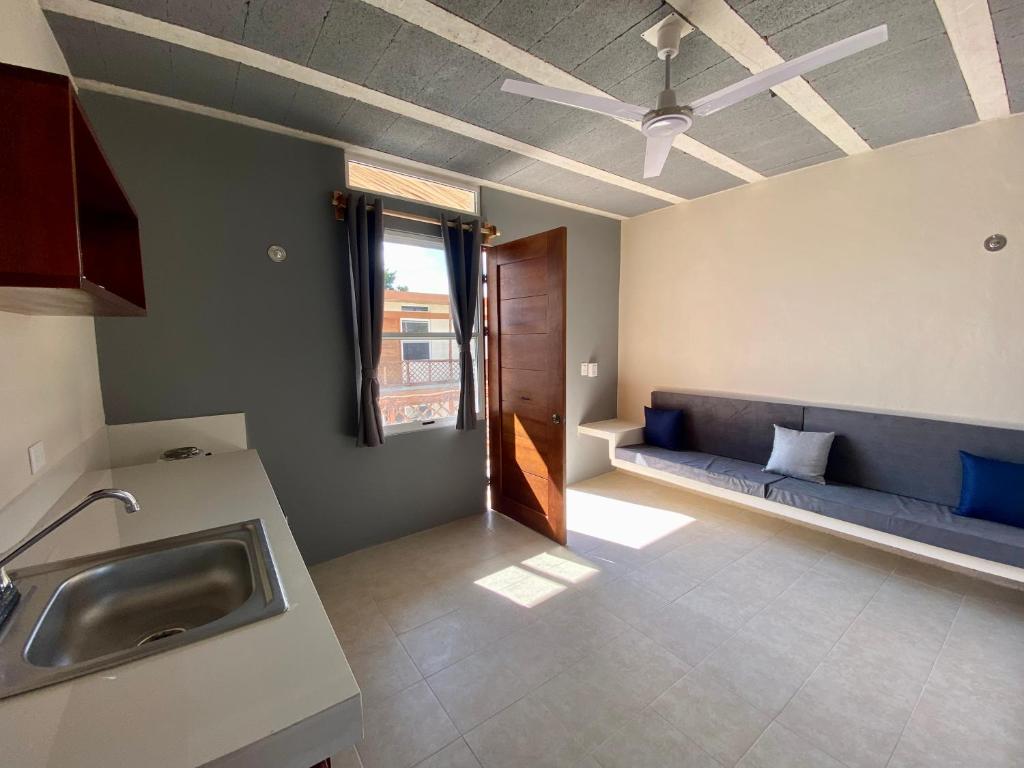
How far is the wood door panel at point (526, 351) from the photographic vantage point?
9.91 feet

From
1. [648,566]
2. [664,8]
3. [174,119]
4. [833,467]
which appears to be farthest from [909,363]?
[174,119]

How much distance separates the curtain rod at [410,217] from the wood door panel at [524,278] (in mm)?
280

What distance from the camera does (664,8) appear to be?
5.12ft

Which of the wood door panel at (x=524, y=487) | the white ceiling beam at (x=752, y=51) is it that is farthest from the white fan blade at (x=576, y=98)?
the wood door panel at (x=524, y=487)

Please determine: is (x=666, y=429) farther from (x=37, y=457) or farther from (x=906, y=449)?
(x=37, y=457)

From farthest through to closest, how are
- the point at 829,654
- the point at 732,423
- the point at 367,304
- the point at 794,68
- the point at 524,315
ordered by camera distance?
the point at 732,423 < the point at 524,315 < the point at 367,304 < the point at 829,654 < the point at 794,68

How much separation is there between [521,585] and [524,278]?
2094mm

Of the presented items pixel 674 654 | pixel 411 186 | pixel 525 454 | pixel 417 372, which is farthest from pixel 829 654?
pixel 411 186

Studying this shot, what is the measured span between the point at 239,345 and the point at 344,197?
1.10 m

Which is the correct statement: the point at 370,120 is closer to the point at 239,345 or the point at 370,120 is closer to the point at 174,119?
the point at 174,119

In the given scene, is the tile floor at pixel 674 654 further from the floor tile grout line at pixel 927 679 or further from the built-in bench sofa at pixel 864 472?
the built-in bench sofa at pixel 864 472

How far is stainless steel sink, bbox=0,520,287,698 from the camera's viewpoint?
806 mm

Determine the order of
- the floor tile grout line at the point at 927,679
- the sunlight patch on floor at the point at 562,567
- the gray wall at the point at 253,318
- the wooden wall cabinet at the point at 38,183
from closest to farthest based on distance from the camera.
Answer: the wooden wall cabinet at the point at 38,183 → the floor tile grout line at the point at 927,679 → the gray wall at the point at 253,318 → the sunlight patch on floor at the point at 562,567

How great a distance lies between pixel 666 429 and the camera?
12.6 feet
